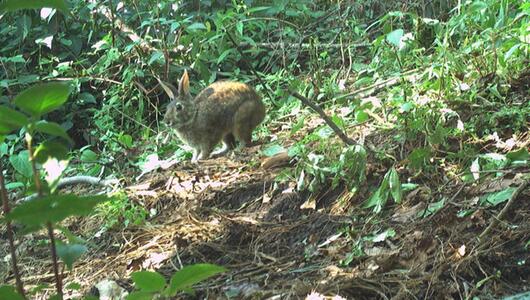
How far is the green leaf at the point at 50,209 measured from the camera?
4.39 feet

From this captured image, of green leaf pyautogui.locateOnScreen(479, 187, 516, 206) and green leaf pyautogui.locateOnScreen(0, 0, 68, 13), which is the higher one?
green leaf pyautogui.locateOnScreen(0, 0, 68, 13)

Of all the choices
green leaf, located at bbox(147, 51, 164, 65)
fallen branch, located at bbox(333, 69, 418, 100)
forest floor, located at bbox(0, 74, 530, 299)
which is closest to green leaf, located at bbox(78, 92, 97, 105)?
green leaf, located at bbox(147, 51, 164, 65)

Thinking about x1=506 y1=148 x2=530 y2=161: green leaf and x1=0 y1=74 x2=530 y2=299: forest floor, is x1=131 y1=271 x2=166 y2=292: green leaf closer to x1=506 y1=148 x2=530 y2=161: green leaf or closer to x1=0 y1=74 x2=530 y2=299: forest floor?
x1=0 y1=74 x2=530 y2=299: forest floor

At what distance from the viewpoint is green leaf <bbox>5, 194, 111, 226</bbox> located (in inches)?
52.7

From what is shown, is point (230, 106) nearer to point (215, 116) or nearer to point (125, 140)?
point (215, 116)

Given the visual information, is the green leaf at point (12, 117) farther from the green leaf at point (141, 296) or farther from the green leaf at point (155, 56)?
the green leaf at point (155, 56)

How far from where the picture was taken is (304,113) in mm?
5793

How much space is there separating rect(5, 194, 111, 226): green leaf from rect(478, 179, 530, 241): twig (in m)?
2.18

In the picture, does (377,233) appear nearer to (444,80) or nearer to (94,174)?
(444,80)

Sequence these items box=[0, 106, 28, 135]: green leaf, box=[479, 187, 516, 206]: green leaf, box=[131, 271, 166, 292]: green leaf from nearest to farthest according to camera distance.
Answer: box=[0, 106, 28, 135]: green leaf → box=[131, 271, 166, 292]: green leaf → box=[479, 187, 516, 206]: green leaf

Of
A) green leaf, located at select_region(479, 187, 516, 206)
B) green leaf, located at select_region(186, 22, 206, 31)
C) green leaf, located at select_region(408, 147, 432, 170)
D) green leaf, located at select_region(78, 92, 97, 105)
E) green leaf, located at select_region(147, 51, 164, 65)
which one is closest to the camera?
green leaf, located at select_region(479, 187, 516, 206)

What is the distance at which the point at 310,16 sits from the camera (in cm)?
809

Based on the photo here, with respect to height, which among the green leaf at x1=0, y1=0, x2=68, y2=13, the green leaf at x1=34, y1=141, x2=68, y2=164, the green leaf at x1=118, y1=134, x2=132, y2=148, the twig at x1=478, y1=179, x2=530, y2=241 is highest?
the green leaf at x1=0, y1=0, x2=68, y2=13

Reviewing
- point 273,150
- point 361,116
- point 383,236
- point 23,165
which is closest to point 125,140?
point 23,165
